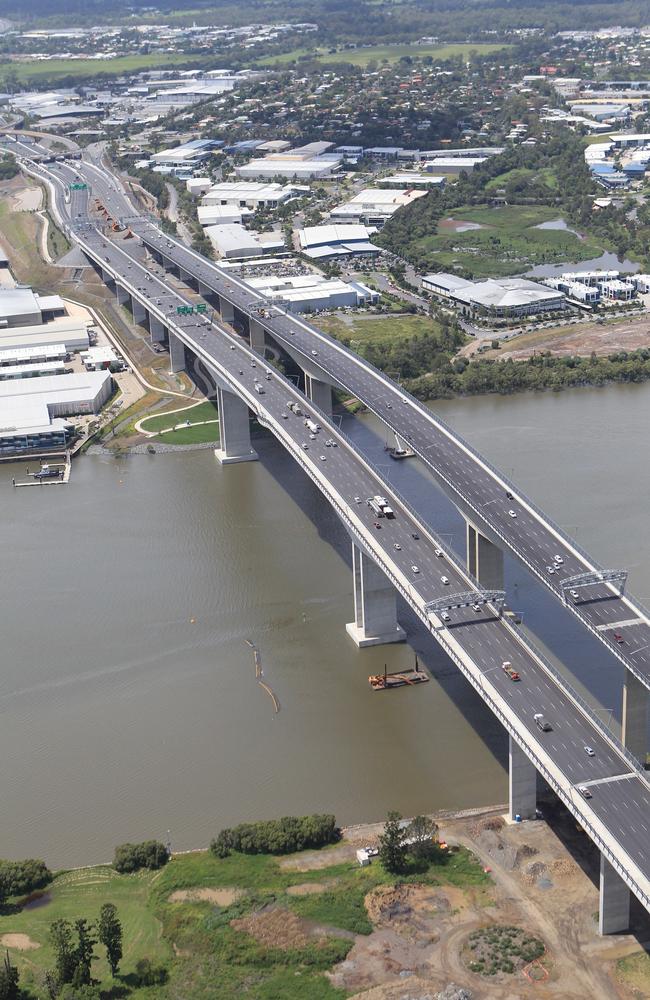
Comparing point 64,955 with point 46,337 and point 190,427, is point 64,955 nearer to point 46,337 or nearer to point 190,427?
point 190,427

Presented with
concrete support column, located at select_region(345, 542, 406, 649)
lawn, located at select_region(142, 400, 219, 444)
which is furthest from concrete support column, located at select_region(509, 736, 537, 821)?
lawn, located at select_region(142, 400, 219, 444)

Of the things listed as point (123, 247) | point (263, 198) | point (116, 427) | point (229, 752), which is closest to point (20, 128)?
point (263, 198)

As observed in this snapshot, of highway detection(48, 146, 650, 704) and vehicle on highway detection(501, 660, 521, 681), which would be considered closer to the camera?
vehicle on highway detection(501, 660, 521, 681)

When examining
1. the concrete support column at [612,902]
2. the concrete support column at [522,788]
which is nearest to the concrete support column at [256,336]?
the concrete support column at [522,788]

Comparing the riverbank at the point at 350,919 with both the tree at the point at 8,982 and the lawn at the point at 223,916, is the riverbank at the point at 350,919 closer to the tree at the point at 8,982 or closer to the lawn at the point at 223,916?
the lawn at the point at 223,916

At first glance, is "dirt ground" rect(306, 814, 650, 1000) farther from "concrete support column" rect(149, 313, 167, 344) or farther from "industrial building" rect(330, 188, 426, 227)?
"industrial building" rect(330, 188, 426, 227)

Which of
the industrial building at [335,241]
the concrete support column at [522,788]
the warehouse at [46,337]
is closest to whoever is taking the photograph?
the concrete support column at [522,788]

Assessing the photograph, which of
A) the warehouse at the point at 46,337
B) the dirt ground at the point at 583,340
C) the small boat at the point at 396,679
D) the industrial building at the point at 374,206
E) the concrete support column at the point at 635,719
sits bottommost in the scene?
the small boat at the point at 396,679
